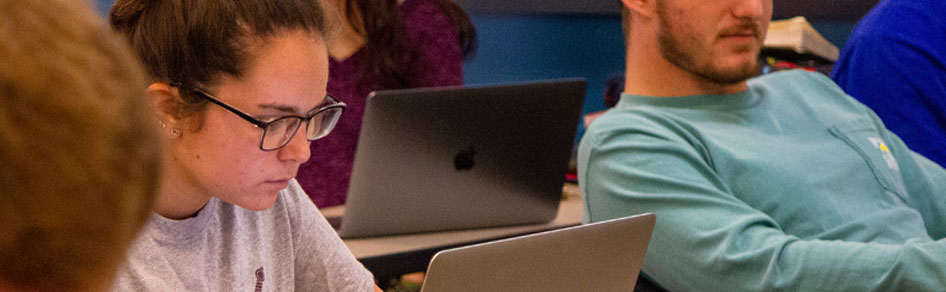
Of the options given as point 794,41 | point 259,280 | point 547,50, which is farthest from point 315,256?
point 547,50

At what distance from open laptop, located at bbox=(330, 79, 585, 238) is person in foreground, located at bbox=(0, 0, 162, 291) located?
3.89ft

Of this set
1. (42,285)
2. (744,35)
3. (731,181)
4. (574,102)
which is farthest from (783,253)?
(42,285)

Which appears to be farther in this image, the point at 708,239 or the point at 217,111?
the point at 708,239

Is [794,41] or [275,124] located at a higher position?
[275,124]

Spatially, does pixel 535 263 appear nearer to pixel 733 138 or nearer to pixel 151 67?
pixel 151 67

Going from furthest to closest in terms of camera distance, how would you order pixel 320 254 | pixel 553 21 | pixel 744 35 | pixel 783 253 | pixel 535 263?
pixel 553 21 < pixel 744 35 < pixel 783 253 < pixel 320 254 < pixel 535 263

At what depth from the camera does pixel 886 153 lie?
1.58 meters

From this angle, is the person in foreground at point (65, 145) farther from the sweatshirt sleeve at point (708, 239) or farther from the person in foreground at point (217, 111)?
the sweatshirt sleeve at point (708, 239)

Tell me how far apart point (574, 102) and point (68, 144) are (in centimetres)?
144

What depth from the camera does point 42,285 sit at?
0.31 meters

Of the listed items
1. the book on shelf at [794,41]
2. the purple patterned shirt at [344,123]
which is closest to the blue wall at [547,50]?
the book on shelf at [794,41]

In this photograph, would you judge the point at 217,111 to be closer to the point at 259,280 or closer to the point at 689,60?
the point at 259,280

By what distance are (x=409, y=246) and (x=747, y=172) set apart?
578 millimetres

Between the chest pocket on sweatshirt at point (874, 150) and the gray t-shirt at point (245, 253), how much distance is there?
2.77 feet
